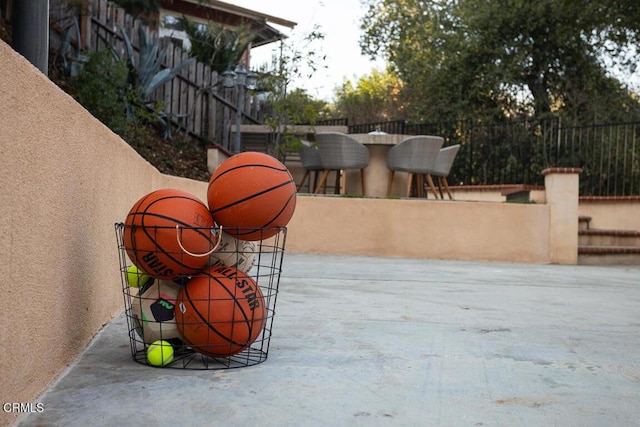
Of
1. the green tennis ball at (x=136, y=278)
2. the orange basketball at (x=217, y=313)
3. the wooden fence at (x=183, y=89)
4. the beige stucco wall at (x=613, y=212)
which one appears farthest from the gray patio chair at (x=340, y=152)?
the orange basketball at (x=217, y=313)

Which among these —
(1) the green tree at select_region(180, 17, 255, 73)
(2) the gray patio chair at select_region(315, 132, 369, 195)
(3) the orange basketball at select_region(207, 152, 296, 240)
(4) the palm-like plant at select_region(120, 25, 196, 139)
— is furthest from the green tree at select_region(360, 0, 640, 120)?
(3) the orange basketball at select_region(207, 152, 296, 240)

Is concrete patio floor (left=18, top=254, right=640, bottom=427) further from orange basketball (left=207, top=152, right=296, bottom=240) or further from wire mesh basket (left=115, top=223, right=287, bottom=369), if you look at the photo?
orange basketball (left=207, top=152, right=296, bottom=240)

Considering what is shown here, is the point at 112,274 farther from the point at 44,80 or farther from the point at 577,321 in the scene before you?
the point at 577,321

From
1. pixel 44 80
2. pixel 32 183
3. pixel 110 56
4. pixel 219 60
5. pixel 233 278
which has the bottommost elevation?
pixel 233 278

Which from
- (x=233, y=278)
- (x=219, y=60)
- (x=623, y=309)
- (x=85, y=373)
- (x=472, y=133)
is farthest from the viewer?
(x=219, y=60)

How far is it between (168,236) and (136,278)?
2.00 feet

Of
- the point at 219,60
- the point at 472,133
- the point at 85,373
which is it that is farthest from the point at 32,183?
the point at 219,60

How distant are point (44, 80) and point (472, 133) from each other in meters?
11.3

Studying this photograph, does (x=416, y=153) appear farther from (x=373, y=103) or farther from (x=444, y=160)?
(x=373, y=103)

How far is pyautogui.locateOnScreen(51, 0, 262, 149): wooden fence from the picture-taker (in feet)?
39.8

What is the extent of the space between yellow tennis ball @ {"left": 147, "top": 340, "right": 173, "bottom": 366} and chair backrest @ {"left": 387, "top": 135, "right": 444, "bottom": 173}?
834 centimetres

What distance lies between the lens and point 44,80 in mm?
2525

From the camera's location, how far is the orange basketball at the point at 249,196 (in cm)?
309
